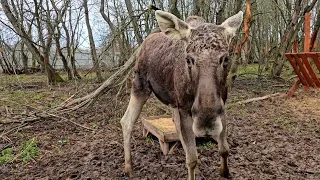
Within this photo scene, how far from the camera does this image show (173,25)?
3488 millimetres

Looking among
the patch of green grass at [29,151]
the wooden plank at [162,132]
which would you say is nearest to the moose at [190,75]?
the wooden plank at [162,132]

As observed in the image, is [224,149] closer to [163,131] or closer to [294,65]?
[163,131]

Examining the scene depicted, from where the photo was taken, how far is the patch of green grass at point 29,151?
548 centimetres

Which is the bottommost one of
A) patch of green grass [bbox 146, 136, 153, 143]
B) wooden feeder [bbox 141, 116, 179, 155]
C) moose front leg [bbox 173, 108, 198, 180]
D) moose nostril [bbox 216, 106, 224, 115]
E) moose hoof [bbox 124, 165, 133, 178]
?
moose hoof [bbox 124, 165, 133, 178]

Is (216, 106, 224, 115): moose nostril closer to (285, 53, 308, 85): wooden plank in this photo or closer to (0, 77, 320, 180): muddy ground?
(0, 77, 320, 180): muddy ground

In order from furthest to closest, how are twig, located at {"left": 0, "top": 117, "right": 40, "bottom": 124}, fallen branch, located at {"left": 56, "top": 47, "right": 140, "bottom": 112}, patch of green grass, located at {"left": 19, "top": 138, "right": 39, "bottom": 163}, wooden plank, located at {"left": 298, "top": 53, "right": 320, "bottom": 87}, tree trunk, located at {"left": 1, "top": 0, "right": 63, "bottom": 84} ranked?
tree trunk, located at {"left": 1, "top": 0, "right": 63, "bottom": 84} < wooden plank, located at {"left": 298, "top": 53, "right": 320, "bottom": 87} < fallen branch, located at {"left": 56, "top": 47, "right": 140, "bottom": 112} < twig, located at {"left": 0, "top": 117, "right": 40, "bottom": 124} < patch of green grass, located at {"left": 19, "top": 138, "right": 39, "bottom": 163}

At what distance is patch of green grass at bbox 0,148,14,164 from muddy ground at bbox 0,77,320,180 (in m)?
0.17

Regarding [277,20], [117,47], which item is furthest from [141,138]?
[277,20]

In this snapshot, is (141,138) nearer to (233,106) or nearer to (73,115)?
(73,115)

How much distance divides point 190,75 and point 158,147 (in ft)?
9.29

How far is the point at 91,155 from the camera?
5.50 m

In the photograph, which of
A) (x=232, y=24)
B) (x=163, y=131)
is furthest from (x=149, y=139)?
(x=232, y=24)

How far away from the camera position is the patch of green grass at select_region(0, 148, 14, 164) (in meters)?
5.37

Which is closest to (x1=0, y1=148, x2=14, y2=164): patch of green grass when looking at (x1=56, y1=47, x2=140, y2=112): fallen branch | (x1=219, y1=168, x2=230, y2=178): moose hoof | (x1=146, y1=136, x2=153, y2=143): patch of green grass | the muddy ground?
the muddy ground
